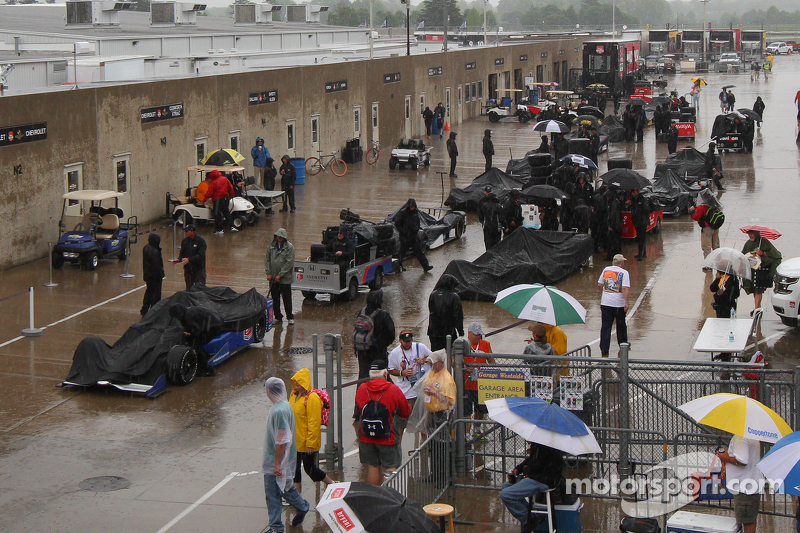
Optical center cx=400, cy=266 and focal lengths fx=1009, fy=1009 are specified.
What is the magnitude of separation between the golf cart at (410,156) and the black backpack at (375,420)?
26.7 m

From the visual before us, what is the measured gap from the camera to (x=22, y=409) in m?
13.0

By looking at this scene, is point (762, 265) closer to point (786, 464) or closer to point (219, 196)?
point (786, 464)

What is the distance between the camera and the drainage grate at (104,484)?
1051cm

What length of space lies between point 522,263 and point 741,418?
1088 centimetres

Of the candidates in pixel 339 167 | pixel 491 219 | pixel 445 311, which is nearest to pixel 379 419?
pixel 445 311

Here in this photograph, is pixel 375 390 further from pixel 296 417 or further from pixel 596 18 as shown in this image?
pixel 596 18

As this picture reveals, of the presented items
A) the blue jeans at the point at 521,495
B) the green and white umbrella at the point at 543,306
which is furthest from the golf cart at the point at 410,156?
the blue jeans at the point at 521,495

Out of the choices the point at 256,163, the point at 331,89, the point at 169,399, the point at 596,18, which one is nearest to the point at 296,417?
the point at 169,399

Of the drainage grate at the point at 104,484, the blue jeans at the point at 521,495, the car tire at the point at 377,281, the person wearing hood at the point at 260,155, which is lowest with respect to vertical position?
the drainage grate at the point at 104,484

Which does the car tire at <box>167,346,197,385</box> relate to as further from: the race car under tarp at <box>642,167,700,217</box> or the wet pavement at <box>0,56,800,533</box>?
the race car under tarp at <box>642,167,700,217</box>

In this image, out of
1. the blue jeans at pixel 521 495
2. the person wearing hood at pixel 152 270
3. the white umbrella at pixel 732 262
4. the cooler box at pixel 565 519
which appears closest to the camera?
the blue jeans at pixel 521 495

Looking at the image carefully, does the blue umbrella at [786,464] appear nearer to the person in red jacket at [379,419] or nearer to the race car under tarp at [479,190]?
the person in red jacket at [379,419]

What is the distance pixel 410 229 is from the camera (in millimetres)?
20453

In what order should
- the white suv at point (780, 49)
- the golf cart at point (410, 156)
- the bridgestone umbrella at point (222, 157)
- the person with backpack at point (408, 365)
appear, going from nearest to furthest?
the person with backpack at point (408, 365), the bridgestone umbrella at point (222, 157), the golf cart at point (410, 156), the white suv at point (780, 49)
